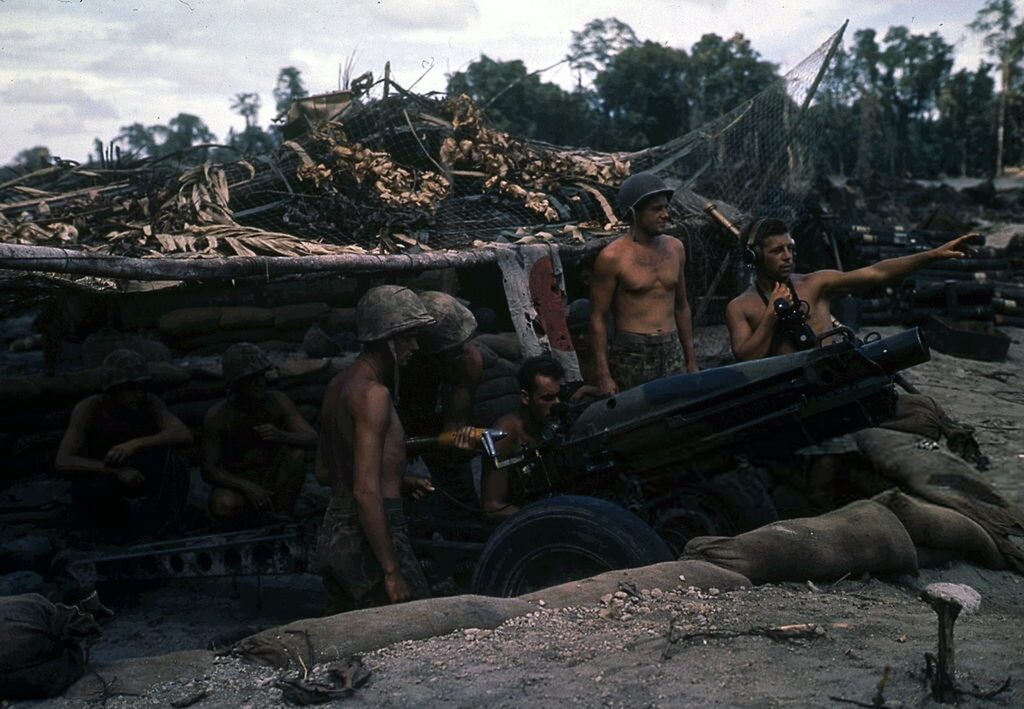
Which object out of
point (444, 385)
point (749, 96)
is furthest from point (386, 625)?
point (749, 96)

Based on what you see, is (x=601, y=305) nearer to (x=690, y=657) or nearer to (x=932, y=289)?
(x=690, y=657)

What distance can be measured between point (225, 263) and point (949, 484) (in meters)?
3.90

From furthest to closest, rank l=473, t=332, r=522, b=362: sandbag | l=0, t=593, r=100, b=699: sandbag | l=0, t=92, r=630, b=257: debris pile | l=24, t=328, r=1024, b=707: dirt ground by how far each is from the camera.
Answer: l=473, t=332, r=522, b=362: sandbag → l=0, t=92, r=630, b=257: debris pile → l=0, t=593, r=100, b=699: sandbag → l=24, t=328, r=1024, b=707: dirt ground

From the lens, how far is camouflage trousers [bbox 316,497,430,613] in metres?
3.82

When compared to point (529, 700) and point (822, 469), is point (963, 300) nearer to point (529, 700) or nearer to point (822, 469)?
point (822, 469)

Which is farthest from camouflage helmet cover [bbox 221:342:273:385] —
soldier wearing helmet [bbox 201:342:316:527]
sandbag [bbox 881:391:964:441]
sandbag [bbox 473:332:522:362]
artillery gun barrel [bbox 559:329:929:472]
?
sandbag [bbox 881:391:964:441]

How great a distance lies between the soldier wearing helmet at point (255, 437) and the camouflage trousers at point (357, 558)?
1539 millimetres

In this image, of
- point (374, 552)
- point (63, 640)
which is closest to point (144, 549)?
point (374, 552)

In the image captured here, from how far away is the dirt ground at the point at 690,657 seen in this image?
262 centimetres

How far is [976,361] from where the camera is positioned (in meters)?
10.2

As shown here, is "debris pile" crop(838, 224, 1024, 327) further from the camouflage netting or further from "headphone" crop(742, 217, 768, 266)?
"headphone" crop(742, 217, 768, 266)

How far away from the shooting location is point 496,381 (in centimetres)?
725

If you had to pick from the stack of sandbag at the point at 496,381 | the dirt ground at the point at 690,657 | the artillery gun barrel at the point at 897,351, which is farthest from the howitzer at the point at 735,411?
the stack of sandbag at the point at 496,381

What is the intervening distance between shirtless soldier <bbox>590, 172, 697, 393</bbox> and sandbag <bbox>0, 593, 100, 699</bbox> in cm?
310
